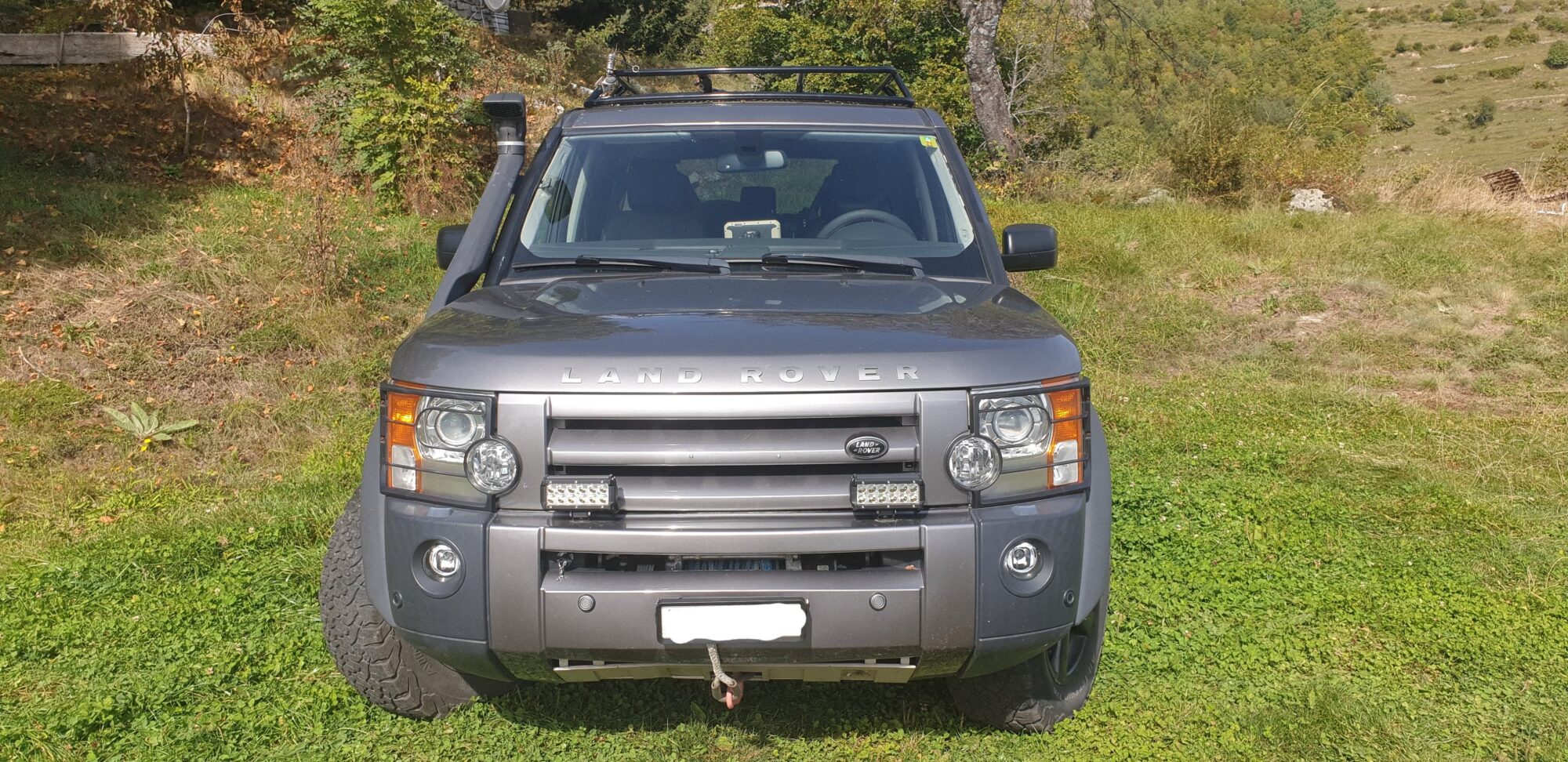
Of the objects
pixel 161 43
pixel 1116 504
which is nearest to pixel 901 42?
pixel 161 43

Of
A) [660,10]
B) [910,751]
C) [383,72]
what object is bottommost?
[910,751]

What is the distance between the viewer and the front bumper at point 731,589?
8.66ft

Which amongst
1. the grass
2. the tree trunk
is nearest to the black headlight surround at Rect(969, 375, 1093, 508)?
the grass

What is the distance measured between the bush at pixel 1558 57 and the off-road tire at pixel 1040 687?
101500 mm

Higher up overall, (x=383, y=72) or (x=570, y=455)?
(x=383, y=72)

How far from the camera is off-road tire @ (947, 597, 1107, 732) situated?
326 centimetres

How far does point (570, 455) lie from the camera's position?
2.68 metres

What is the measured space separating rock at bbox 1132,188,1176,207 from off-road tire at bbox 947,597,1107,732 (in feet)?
33.2

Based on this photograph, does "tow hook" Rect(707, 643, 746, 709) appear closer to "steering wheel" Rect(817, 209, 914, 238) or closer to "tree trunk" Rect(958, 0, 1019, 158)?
"steering wheel" Rect(817, 209, 914, 238)

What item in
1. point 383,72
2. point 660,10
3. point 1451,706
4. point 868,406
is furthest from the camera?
point 660,10

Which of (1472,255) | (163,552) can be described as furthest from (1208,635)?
(1472,255)

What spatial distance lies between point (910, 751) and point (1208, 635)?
1325 mm

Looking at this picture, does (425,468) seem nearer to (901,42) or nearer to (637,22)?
(901,42)

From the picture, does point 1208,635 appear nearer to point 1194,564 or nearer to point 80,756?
point 1194,564
